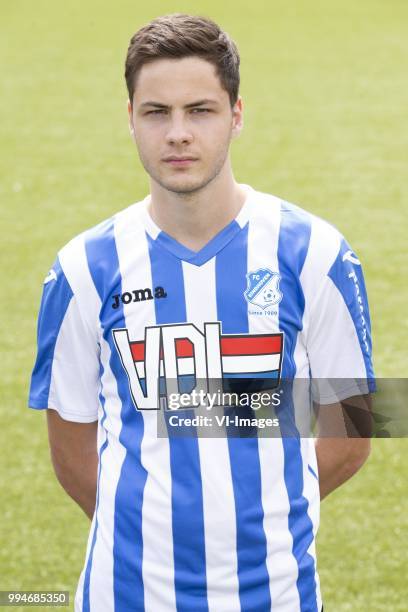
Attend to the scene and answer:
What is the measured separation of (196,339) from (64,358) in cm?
34

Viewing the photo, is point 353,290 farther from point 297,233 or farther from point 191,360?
point 191,360

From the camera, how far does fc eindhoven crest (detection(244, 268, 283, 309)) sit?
2.49 m

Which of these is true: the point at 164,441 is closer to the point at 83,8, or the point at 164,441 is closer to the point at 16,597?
the point at 16,597

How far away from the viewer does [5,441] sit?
5.88 metres

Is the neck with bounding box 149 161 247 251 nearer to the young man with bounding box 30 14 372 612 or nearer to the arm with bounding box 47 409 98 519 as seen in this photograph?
the young man with bounding box 30 14 372 612

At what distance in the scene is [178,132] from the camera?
241 cm


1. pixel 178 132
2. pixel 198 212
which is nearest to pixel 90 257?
pixel 198 212

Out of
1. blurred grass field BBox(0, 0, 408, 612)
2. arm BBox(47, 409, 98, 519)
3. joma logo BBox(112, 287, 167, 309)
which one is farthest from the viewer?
blurred grass field BBox(0, 0, 408, 612)

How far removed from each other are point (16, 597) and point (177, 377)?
7.64 ft

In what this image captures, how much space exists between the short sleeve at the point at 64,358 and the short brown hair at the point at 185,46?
0.48m

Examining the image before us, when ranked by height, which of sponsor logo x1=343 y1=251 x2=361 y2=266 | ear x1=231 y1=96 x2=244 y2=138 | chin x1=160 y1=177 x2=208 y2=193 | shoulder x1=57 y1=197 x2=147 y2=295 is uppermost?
ear x1=231 y1=96 x2=244 y2=138

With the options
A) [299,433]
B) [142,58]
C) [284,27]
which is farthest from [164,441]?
[284,27]

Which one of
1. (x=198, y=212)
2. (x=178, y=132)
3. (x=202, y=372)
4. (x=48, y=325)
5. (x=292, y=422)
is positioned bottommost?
(x=292, y=422)

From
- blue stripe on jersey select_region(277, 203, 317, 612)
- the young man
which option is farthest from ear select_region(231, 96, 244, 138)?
blue stripe on jersey select_region(277, 203, 317, 612)
